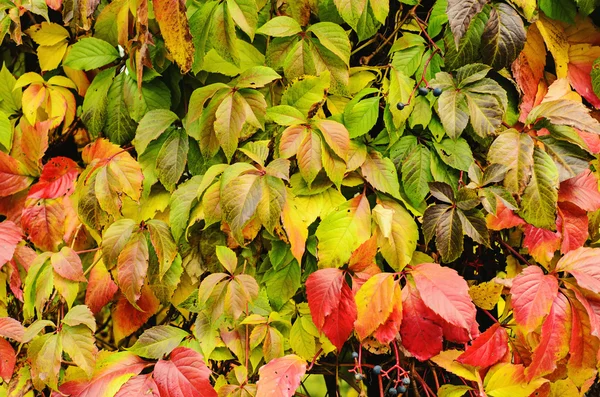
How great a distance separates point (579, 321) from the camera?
117 centimetres

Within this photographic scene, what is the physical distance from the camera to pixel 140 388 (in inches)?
47.7

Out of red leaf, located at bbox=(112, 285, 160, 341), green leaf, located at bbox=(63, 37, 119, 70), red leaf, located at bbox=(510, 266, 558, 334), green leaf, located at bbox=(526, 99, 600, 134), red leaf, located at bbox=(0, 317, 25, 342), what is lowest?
red leaf, located at bbox=(112, 285, 160, 341)

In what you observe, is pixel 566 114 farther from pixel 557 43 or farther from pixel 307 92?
pixel 307 92

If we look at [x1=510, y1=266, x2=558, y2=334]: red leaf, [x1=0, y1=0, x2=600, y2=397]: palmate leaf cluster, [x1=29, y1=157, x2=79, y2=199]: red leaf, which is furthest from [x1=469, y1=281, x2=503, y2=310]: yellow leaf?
[x1=29, y1=157, x2=79, y2=199]: red leaf

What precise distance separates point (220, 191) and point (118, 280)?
12.5 inches

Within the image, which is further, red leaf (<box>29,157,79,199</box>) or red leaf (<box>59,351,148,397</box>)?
red leaf (<box>29,157,79,199</box>)

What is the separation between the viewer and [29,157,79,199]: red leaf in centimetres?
142

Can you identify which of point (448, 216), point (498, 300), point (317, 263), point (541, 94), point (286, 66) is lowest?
Result: point (498, 300)

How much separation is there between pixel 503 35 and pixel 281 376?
2.77 feet

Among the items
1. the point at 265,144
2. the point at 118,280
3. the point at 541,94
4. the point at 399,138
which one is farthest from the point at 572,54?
the point at 118,280

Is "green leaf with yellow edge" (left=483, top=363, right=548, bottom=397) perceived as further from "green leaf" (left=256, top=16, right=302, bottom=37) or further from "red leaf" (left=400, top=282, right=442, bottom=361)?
"green leaf" (left=256, top=16, right=302, bottom=37)

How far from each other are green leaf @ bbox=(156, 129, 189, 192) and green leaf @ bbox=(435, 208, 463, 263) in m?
0.59

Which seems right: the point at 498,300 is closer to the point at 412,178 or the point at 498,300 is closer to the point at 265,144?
the point at 412,178

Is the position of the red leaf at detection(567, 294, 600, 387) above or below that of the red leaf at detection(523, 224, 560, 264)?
below
